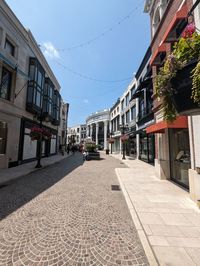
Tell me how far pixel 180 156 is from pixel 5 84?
45.1ft

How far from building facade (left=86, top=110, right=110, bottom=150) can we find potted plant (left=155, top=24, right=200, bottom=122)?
50.0 metres

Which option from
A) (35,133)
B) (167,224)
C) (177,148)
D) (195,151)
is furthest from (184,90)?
→ (35,133)

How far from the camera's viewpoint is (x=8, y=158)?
39.6 ft

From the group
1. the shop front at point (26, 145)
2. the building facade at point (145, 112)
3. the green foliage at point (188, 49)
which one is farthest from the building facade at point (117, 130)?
the green foliage at point (188, 49)

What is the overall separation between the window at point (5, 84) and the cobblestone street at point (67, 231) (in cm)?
928

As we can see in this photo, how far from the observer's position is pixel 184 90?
2588mm

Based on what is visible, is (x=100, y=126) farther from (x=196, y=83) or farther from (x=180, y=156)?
(x=196, y=83)

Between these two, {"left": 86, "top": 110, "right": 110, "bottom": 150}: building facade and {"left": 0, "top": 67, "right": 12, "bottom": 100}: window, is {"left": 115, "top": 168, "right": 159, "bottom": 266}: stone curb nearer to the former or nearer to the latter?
{"left": 0, "top": 67, "right": 12, "bottom": 100}: window

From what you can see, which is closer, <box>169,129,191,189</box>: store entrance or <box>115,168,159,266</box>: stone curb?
<box>115,168,159,266</box>: stone curb

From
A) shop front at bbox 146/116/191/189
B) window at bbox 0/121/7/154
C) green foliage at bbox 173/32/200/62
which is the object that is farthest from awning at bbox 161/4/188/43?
window at bbox 0/121/7/154

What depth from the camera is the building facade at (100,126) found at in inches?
2111

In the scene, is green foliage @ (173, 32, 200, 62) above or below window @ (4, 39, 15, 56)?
below

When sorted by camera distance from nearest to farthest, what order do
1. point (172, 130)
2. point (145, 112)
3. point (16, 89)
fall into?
point (172, 130) < point (16, 89) < point (145, 112)

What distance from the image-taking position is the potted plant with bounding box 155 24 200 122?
2404mm
